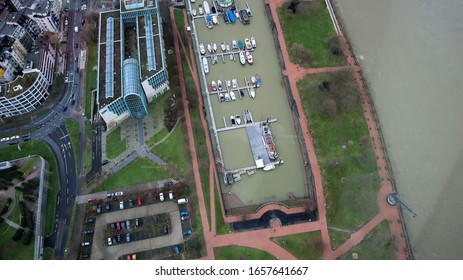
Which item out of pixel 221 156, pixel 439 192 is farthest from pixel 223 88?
pixel 439 192

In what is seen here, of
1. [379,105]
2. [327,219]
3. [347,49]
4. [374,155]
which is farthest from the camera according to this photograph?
[347,49]

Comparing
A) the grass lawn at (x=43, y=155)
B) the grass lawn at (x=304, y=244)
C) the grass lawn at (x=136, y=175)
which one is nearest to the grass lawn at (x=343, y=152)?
the grass lawn at (x=304, y=244)

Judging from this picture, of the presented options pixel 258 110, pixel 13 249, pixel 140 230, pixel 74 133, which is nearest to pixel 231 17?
pixel 258 110

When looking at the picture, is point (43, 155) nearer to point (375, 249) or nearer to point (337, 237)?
point (337, 237)

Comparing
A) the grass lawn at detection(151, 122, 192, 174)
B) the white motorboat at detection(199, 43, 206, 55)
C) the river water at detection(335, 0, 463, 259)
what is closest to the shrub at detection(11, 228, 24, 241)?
the grass lawn at detection(151, 122, 192, 174)

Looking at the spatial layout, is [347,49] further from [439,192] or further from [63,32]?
[63,32]

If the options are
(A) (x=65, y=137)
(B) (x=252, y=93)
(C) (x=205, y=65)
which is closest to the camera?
(A) (x=65, y=137)

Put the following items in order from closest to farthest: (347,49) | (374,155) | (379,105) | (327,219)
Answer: (327,219), (374,155), (379,105), (347,49)
